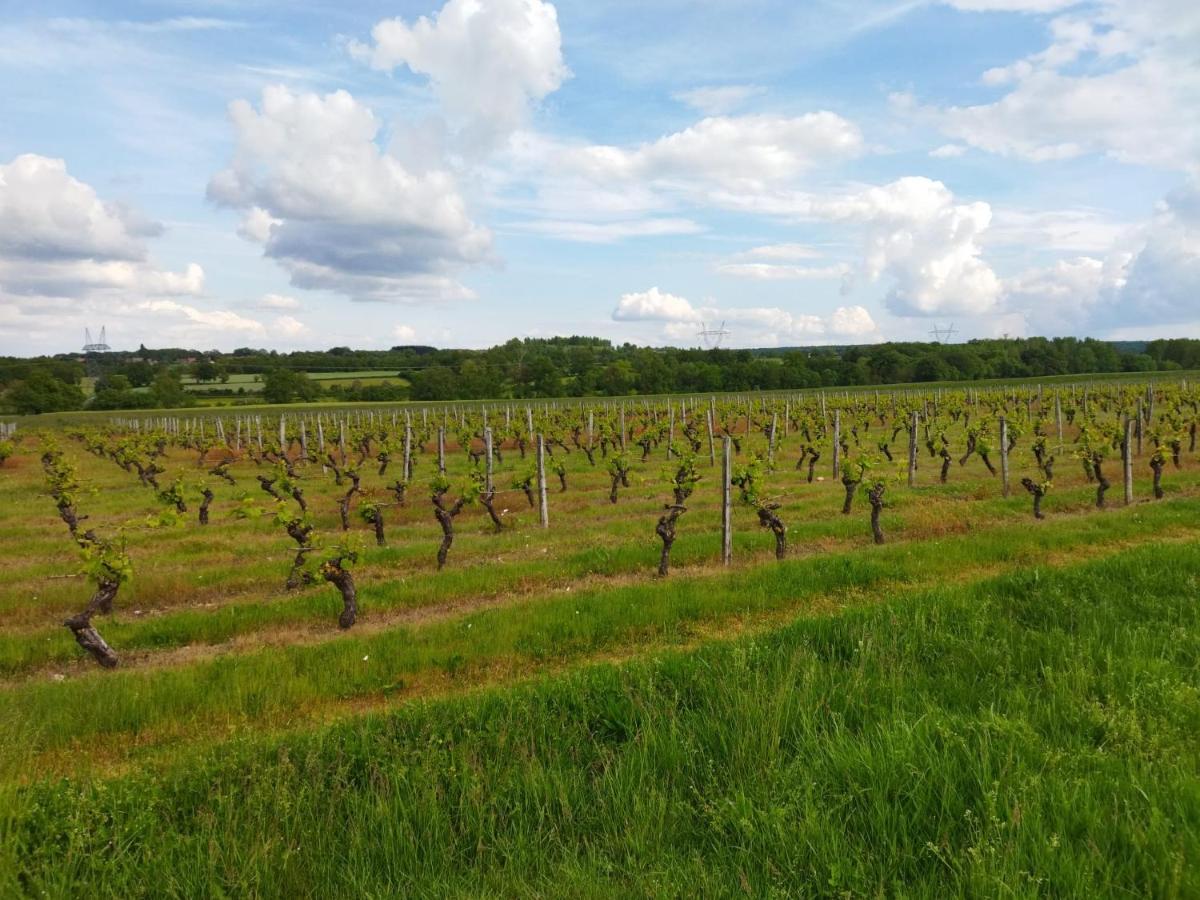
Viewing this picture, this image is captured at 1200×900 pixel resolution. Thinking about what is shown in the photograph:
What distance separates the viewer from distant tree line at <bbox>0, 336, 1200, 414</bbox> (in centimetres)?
9188

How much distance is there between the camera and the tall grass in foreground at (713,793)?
2.91 m

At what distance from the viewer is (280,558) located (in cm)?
1382

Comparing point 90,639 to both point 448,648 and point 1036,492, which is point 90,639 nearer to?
point 448,648

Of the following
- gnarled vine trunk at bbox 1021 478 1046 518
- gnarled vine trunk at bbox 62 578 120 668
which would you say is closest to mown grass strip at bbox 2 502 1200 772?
gnarled vine trunk at bbox 62 578 120 668

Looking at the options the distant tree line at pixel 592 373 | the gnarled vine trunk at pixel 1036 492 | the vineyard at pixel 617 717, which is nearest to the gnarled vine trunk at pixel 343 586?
the vineyard at pixel 617 717

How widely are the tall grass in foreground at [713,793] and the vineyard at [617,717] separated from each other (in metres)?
0.02

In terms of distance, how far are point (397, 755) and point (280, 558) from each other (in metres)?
11.0

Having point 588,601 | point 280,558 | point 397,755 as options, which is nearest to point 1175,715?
point 397,755

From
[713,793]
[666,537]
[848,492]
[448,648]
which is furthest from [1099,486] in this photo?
[713,793]

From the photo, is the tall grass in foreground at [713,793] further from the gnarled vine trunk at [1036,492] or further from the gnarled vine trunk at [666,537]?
the gnarled vine trunk at [1036,492]

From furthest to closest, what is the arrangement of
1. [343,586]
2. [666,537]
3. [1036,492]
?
1. [1036,492]
2. [666,537]
3. [343,586]

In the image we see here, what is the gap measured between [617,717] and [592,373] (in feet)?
325

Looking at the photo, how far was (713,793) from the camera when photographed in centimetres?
369

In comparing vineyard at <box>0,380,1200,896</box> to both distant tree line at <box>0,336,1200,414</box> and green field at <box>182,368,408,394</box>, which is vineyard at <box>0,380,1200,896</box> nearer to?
distant tree line at <box>0,336,1200,414</box>
